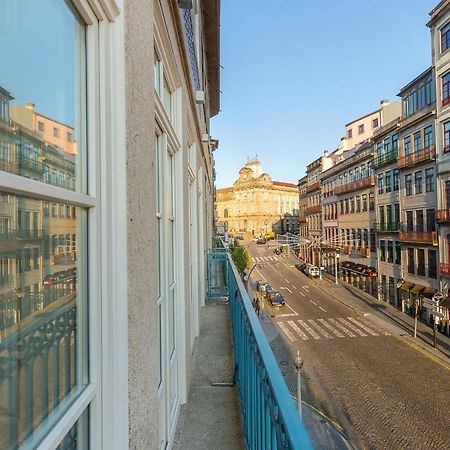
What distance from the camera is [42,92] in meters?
0.92

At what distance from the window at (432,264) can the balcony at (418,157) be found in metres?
5.73

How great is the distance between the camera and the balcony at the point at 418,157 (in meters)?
20.9

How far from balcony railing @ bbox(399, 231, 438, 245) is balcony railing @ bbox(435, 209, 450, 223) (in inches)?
43.2

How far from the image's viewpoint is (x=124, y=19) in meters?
1.37

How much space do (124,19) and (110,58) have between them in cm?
19

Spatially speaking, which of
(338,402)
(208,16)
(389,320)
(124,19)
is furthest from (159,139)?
(389,320)

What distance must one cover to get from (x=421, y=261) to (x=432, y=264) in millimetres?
1251

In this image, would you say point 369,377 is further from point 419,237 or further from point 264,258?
point 264,258

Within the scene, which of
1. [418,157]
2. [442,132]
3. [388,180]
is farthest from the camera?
[388,180]

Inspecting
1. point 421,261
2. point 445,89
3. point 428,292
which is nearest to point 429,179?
point 445,89

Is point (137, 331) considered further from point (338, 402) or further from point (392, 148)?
point (392, 148)

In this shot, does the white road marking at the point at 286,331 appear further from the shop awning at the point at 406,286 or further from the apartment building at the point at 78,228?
the apartment building at the point at 78,228

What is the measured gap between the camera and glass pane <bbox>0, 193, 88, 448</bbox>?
0.75 m

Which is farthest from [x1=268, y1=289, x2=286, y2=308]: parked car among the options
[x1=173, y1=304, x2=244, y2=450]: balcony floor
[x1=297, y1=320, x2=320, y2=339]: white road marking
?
[x1=173, y1=304, x2=244, y2=450]: balcony floor
